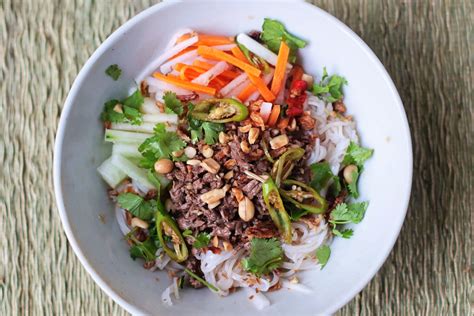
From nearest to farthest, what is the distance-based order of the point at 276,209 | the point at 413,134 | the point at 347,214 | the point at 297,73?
the point at 276,209 → the point at 347,214 → the point at 297,73 → the point at 413,134

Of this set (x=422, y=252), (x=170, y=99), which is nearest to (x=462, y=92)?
(x=422, y=252)

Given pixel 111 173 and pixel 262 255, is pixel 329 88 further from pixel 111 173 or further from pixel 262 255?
pixel 111 173

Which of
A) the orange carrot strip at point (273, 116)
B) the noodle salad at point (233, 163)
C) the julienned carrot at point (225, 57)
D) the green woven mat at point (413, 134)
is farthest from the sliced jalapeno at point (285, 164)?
the green woven mat at point (413, 134)

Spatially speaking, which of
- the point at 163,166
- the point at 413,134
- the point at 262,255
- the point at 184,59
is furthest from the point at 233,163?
the point at 413,134

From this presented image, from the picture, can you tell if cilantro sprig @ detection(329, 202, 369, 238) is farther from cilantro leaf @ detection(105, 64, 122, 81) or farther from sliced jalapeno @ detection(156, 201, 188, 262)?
cilantro leaf @ detection(105, 64, 122, 81)

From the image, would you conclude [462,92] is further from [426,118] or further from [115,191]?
[115,191]

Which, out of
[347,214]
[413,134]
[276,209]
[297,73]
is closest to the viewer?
[276,209]

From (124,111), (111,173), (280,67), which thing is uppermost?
(280,67)
